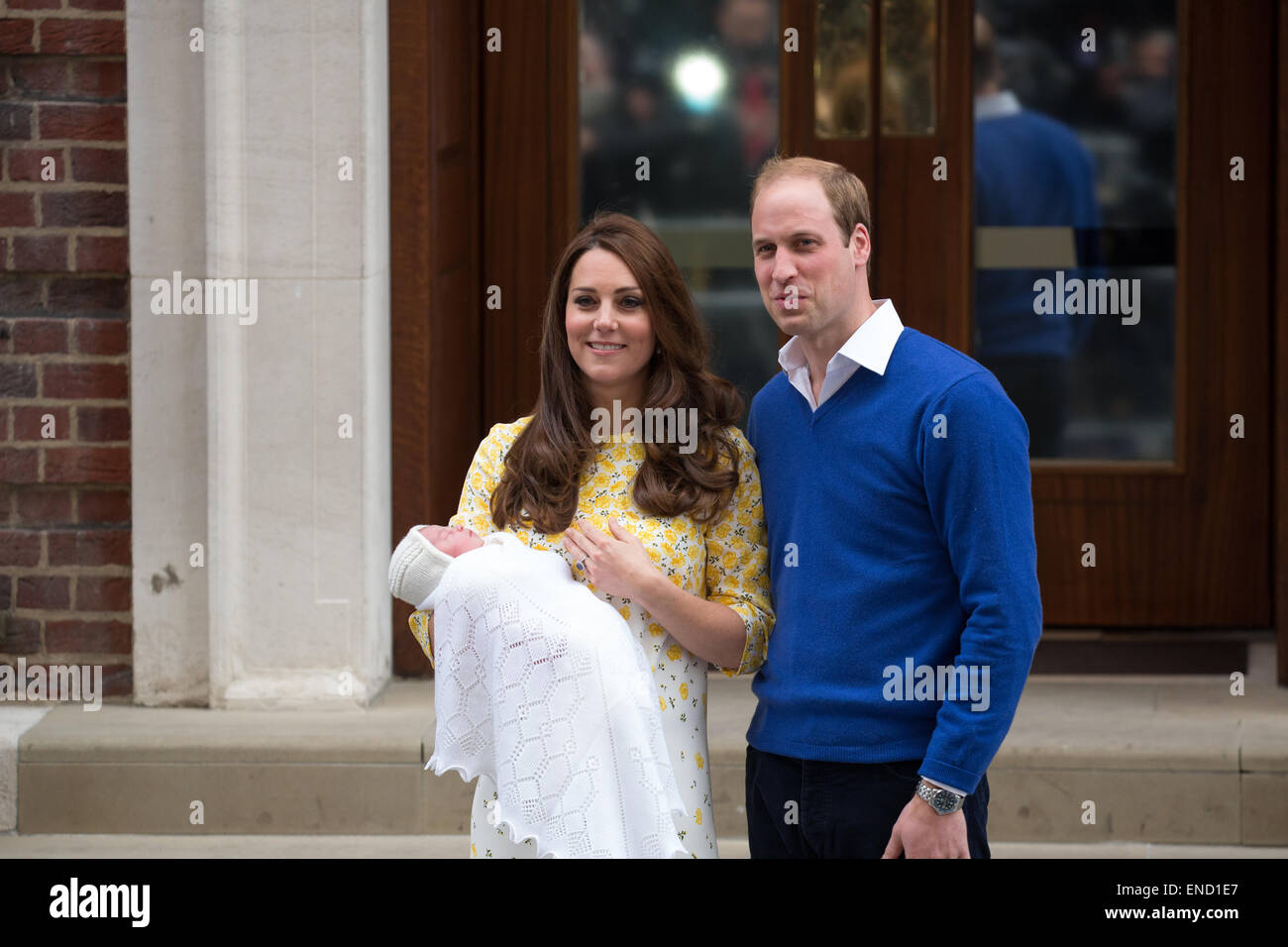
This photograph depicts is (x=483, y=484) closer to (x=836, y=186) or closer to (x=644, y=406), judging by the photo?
(x=644, y=406)

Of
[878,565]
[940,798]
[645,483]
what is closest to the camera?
[940,798]

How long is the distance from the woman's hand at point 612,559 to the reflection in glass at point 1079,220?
309 cm

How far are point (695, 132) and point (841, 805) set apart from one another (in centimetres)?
340

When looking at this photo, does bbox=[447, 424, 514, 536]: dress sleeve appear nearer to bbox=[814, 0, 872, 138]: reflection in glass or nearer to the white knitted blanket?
the white knitted blanket

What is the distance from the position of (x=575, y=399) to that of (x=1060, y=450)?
3073 millimetres

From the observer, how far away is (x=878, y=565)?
2725 mm

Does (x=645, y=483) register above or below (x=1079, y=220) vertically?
below

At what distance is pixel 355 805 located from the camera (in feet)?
16.0

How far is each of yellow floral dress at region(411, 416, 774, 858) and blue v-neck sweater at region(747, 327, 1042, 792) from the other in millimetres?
77

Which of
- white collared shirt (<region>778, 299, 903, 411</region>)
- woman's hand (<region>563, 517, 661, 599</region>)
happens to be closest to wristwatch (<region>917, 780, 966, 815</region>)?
woman's hand (<region>563, 517, 661, 599</region>)

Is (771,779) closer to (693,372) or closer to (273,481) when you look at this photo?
(693,372)

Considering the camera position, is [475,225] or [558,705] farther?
[475,225]

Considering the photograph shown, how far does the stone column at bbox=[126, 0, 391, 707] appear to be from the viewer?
511cm

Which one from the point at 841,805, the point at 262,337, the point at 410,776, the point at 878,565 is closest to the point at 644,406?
the point at 878,565
